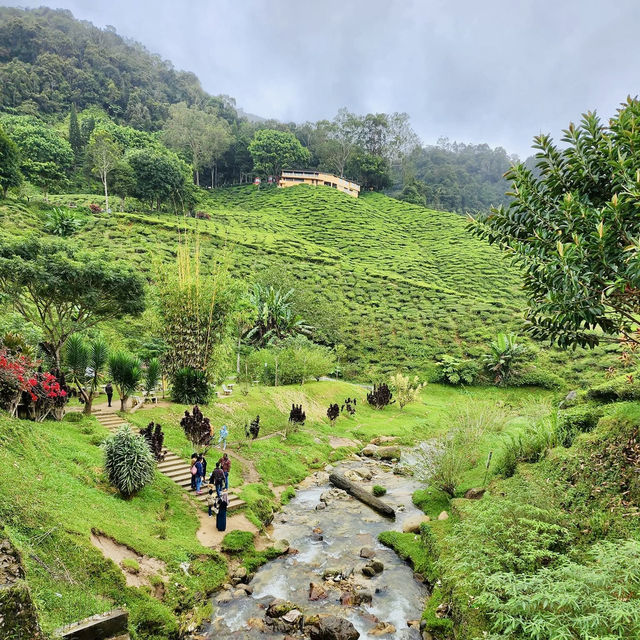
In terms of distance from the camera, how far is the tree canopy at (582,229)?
6.25m

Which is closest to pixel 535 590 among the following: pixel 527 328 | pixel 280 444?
pixel 527 328

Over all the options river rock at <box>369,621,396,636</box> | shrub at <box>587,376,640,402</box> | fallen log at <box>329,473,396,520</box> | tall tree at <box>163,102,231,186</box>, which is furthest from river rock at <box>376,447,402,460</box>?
tall tree at <box>163,102,231,186</box>

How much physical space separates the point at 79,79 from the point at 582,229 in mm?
124496

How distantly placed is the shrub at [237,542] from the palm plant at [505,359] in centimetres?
2675


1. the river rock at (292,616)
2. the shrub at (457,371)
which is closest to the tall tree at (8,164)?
the shrub at (457,371)

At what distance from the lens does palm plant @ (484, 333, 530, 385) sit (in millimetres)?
32562

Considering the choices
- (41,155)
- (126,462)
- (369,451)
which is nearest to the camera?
(126,462)

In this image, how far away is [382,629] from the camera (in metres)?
8.42

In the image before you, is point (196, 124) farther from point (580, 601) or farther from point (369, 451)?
point (580, 601)

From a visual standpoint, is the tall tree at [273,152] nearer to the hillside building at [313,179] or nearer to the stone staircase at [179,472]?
the hillside building at [313,179]

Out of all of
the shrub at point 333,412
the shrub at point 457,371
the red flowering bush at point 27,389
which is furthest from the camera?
the shrub at point 457,371

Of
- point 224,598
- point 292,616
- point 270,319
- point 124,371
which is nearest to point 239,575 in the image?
point 224,598

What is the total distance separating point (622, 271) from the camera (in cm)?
650

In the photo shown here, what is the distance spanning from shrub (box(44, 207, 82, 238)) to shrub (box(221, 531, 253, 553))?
39.1m
